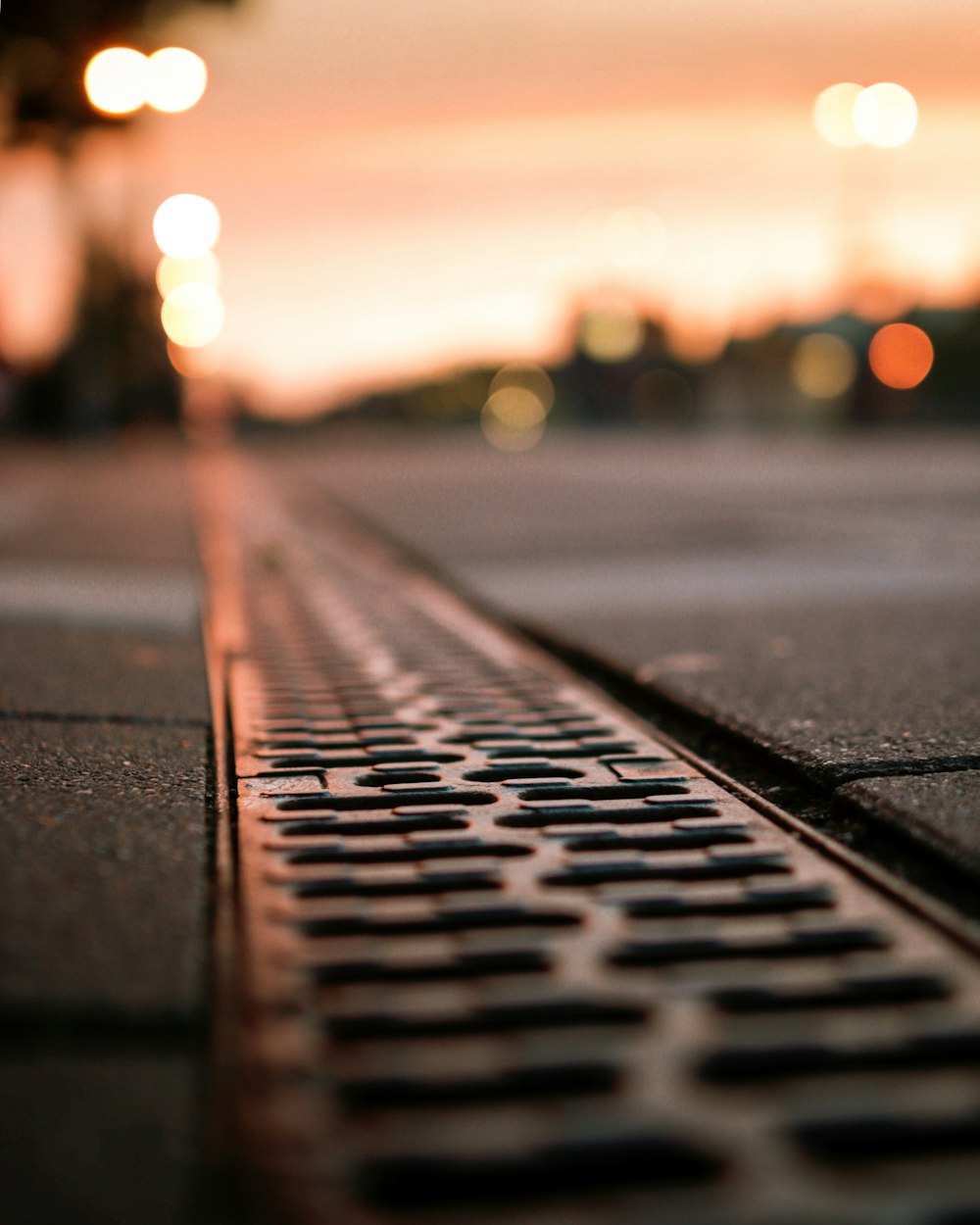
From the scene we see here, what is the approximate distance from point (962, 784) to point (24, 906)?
61.3 inches

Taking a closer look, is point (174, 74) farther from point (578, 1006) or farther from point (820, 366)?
point (820, 366)

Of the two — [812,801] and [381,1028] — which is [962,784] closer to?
[812,801]

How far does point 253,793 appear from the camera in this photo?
9.21 feet

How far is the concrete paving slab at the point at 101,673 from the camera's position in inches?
147

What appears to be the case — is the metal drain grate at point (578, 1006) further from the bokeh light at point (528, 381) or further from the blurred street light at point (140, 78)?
the bokeh light at point (528, 381)

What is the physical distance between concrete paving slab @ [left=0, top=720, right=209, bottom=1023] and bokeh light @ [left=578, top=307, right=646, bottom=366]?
3506 inches

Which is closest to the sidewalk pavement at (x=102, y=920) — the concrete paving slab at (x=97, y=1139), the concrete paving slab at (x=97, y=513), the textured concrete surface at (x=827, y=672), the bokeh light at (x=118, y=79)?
the concrete paving slab at (x=97, y=1139)

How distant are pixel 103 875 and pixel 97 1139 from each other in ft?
2.83

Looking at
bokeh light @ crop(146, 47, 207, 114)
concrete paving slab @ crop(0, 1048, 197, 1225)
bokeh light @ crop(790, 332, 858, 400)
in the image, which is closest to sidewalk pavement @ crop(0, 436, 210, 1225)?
concrete paving slab @ crop(0, 1048, 197, 1225)

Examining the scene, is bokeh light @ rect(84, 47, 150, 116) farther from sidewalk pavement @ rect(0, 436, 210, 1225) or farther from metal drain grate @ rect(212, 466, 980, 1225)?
metal drain grate @ rect(212, 466, 980, 1225)

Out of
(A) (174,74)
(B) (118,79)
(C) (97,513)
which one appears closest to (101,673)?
(C) (97,513)

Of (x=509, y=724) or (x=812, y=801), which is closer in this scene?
(x=812, y=801)

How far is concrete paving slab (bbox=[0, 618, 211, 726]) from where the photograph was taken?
147 inches

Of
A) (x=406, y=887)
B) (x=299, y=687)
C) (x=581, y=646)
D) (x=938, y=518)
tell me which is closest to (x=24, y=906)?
(x=406, y=887)
